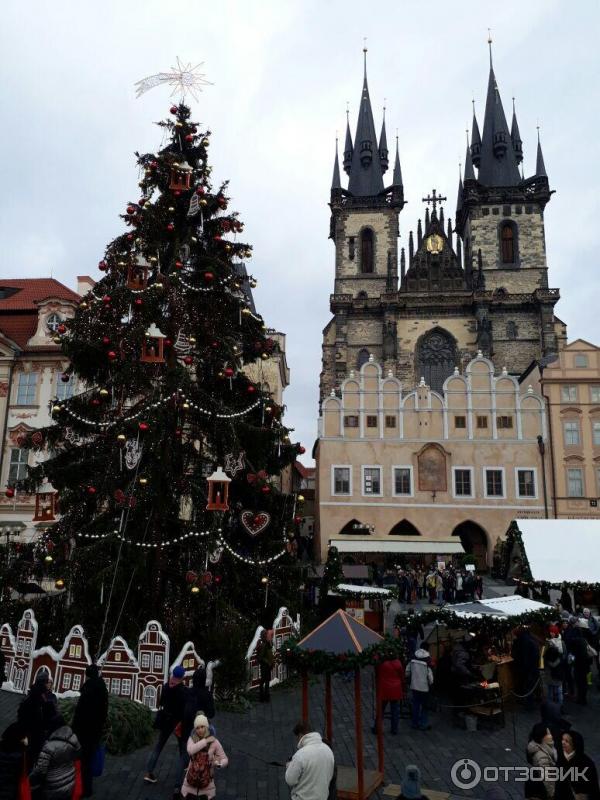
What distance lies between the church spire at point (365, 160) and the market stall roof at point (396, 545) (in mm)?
36760

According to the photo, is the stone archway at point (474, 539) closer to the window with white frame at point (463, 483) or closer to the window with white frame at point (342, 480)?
the window with white frame at point (463, 483)

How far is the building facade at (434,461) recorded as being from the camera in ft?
106

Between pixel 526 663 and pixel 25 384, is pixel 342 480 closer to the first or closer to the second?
pixel 25 384

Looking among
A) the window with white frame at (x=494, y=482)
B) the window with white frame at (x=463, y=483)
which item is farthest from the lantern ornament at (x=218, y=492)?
the window with white frame at (x=494, y=482)

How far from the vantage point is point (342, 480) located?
108 feet

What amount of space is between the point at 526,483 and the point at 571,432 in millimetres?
3475

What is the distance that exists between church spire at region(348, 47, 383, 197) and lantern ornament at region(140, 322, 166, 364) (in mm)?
47886

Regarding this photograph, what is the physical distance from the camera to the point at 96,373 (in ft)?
43.8

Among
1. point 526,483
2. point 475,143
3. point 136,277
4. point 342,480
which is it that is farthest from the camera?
point 475,143

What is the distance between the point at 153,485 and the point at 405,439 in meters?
22.6

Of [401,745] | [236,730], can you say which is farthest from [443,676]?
[236,730]

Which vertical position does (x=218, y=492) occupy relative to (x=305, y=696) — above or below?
above

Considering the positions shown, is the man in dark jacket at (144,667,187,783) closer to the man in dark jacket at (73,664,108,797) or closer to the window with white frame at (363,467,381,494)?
the man in dark jacket at (73,664,108,797)

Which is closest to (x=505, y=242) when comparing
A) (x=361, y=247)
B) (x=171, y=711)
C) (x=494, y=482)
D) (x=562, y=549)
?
(x=361, y=247)
